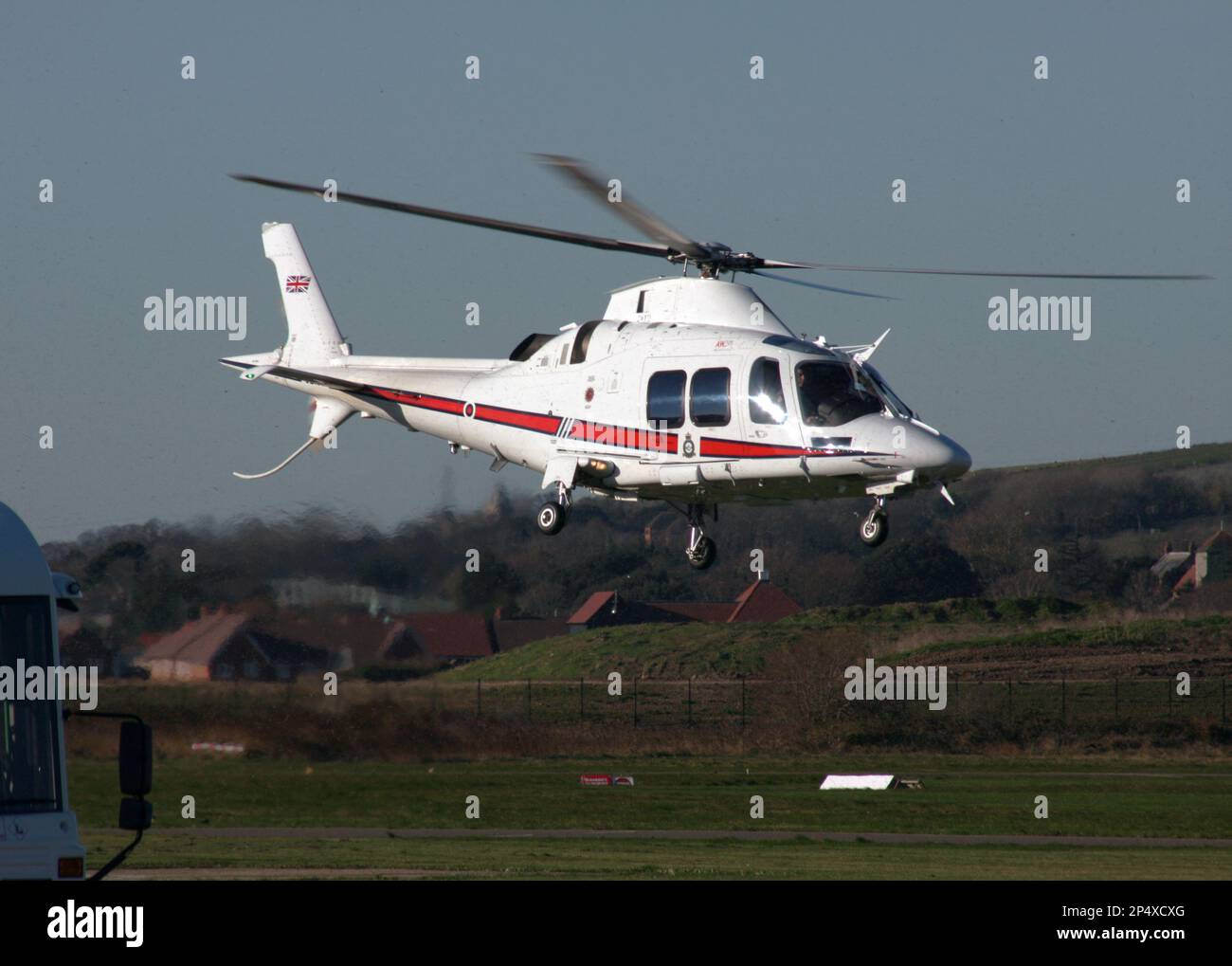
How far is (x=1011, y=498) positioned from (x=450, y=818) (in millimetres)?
33324

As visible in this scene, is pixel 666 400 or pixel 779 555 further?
pixel 779 555

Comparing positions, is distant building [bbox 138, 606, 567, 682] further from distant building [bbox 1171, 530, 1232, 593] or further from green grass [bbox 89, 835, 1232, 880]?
distant building [bbox 1171, 530, 1232, 593]

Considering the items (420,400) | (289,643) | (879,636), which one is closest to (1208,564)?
(879,636)

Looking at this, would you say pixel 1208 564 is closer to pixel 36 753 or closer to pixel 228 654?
pixel 228 654

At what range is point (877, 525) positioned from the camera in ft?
72.5

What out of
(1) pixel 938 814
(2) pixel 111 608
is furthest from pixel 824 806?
(2) pixel 111 608

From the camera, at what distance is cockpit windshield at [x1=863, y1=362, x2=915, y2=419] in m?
22.0

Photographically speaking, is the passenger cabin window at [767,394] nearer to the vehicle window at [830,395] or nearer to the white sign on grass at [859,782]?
the vehicle window at [830,395]

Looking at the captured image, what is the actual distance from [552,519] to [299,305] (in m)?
7.98

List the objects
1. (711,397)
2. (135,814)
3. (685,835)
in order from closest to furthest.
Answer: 1. (135,814)
2. (711,397)
3. (685,835)

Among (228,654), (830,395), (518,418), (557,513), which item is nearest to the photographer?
(830,395)

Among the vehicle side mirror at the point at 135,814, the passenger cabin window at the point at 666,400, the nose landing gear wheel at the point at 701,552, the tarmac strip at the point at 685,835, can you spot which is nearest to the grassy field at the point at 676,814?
the tarmac strip at the point at 685,835

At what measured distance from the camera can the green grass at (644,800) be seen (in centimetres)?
3562

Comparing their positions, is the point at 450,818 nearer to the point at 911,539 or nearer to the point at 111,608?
the point at 111,608
